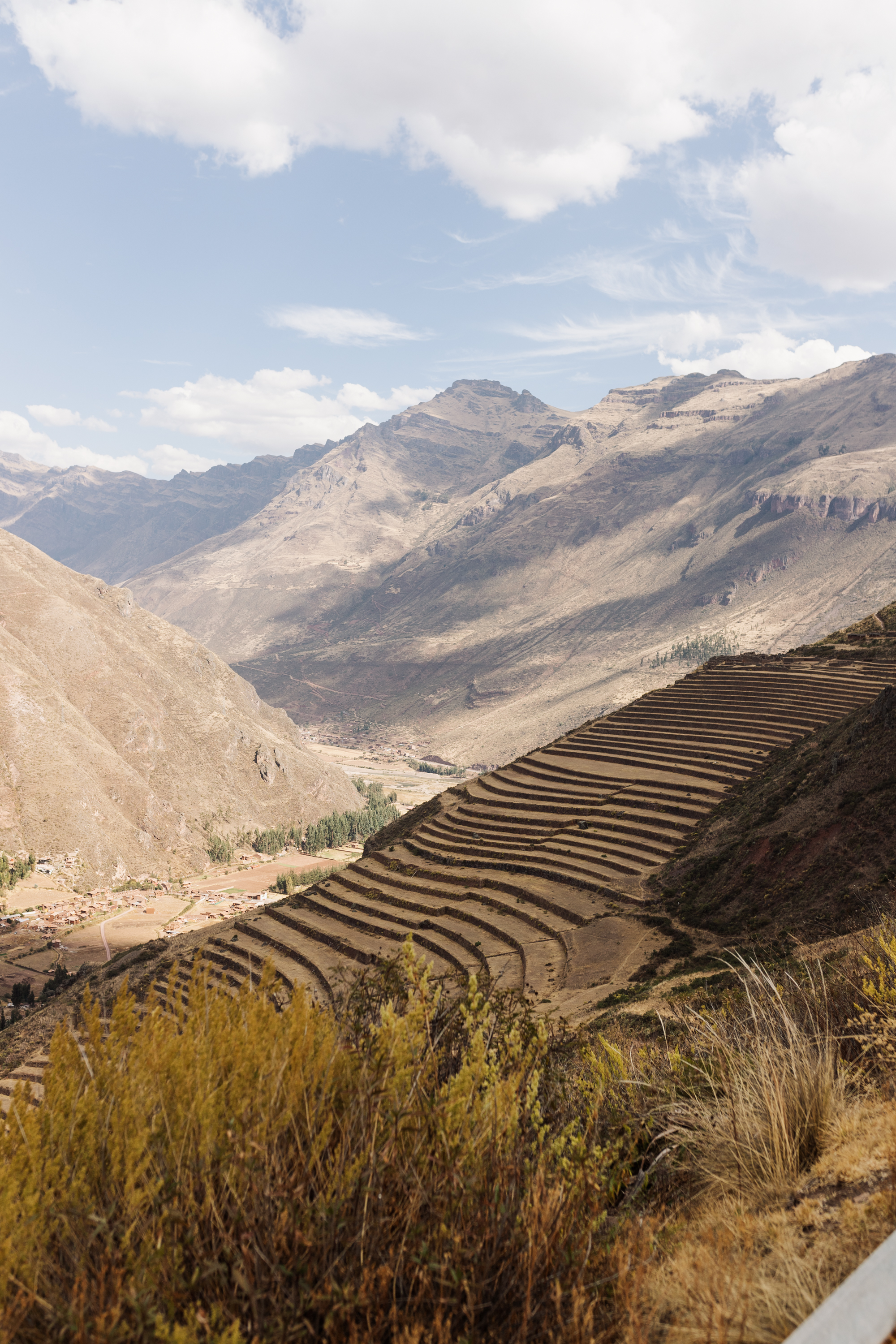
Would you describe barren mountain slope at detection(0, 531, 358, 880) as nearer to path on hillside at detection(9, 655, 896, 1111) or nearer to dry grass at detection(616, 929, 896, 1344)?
path on hillside at detection(9, 655, 896, 1111)

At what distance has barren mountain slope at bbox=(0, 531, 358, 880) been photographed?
243 ft

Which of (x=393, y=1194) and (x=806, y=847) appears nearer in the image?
(x=393, y=1194)

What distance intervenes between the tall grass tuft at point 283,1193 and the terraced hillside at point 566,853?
542 inches

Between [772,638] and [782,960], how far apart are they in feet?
596

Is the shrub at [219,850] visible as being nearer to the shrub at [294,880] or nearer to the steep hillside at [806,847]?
the shrub at [294,880]

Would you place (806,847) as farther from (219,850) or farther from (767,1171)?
(219,850)

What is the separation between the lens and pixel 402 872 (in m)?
33.9

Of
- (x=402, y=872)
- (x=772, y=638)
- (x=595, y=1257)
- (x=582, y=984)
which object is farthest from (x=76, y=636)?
(x=772, y=638)

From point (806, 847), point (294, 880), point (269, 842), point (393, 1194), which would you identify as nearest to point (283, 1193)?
point (393, 1194)

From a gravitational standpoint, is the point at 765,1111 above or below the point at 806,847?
above

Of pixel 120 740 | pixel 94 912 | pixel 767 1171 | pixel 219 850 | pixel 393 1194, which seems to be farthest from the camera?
pixel 120 740

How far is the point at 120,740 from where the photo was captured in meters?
90.6

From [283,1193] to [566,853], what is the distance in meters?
28.5

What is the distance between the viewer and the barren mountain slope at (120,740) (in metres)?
74.2
